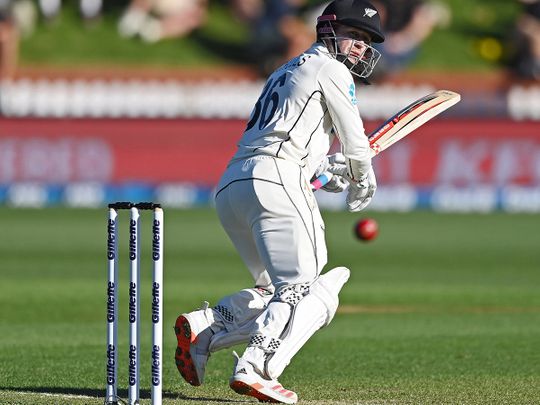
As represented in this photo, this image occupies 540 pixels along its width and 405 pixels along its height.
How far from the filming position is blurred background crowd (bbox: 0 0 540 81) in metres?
28.8

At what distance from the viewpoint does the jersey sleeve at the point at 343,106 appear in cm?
565

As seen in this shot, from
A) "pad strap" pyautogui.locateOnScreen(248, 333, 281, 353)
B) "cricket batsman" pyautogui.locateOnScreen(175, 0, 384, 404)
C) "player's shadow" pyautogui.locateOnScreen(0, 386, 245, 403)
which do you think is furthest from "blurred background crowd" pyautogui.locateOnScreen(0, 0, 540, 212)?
"pad strap" pyautogui.locateOnScreen(248, 333, 281, 353)

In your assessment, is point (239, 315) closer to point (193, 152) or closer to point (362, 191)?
point (362, 191)

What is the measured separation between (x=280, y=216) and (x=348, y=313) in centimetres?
482

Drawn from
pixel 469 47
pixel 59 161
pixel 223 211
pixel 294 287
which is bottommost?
pixel 294 287

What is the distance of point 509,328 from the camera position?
9133 mm

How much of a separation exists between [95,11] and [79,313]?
2179 cm

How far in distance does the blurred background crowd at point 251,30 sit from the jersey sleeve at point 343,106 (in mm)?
22455


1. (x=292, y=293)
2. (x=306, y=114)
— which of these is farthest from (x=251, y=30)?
(x=292, y=293)

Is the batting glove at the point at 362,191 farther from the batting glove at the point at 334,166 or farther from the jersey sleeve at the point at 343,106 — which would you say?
the jersey sleeve at the point at 343,106

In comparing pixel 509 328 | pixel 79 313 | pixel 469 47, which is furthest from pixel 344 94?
pixel 469 47

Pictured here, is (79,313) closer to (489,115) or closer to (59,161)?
(59,161)

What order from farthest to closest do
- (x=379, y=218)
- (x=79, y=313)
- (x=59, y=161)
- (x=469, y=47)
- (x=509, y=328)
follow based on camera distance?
(x=469, y=47) → (x=59, y=161) → (x=379, y=218) → (x=79, y=313) → (x=509, y=328)

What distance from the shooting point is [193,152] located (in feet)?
80.2
